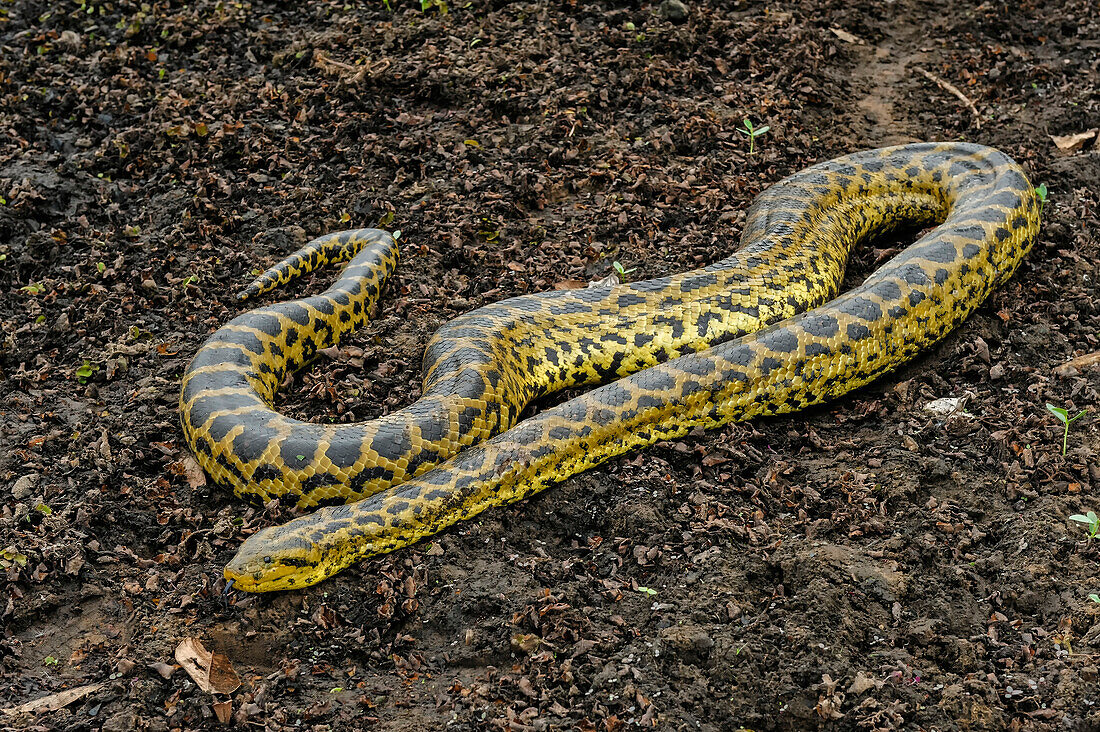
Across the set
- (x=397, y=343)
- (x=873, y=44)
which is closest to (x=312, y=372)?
(x=397, y=343)

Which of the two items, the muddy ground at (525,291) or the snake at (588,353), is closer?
the muddy ground at (525,291)

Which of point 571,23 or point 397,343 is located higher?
point 571,23

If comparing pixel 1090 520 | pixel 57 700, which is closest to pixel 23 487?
pixel 57 700

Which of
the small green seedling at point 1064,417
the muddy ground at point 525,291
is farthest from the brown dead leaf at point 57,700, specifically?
the small green seedling at point 1064,417

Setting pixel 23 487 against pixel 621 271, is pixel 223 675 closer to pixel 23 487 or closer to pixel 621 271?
pixel 23 487

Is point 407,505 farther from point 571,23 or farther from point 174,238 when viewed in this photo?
point 571,23

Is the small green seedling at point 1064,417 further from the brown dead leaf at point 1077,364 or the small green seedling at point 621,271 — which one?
the small green seedling at point 621,271
